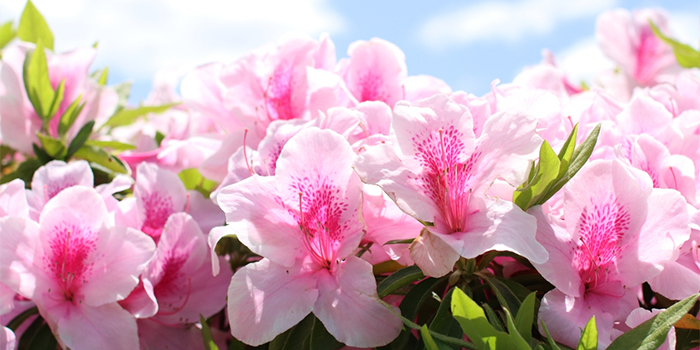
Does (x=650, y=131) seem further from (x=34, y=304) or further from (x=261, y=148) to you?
(x=34, y=304)

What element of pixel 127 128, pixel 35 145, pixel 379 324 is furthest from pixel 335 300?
pixel 127 128

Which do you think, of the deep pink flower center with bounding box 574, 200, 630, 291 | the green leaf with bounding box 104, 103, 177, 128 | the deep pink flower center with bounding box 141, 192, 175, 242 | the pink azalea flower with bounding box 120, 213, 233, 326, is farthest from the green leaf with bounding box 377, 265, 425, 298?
the green leaf with bounding box 104, 103, 177, 128

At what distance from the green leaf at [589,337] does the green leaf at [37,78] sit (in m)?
1.28

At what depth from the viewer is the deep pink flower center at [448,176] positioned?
34.1 inches

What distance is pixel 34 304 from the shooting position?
1139 millimetres

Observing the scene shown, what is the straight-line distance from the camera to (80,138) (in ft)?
4.68

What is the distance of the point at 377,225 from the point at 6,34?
1.64 metres

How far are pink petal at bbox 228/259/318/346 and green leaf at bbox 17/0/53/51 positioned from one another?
1.13 metres

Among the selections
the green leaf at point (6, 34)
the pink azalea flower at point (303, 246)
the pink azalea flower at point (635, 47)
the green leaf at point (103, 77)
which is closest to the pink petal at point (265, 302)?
the pink azalea flower at point (303, 246)

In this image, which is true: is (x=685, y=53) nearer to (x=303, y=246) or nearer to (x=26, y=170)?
(x=303, y=246)

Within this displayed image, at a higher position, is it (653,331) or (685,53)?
(685,53)

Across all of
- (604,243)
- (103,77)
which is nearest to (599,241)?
(604,243)

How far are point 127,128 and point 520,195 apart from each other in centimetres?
190

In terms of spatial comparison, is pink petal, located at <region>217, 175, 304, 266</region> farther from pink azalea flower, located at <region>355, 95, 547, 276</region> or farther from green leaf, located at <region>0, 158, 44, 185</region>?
green leaf, located at <region>0, 158, 44, 185</region>
